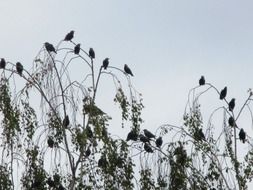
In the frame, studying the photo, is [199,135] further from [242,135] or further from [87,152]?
[87,152]

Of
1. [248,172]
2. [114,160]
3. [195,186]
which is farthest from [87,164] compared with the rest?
[248,172]

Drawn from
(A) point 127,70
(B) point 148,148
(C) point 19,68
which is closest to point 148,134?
(B) point 148,148

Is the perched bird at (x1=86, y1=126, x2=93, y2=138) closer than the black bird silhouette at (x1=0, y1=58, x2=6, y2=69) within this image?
Yes

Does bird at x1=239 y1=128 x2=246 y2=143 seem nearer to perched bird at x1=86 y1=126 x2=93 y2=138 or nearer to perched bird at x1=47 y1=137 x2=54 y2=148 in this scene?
perched bird at x1=86 y1=126 x2=93 y2=138

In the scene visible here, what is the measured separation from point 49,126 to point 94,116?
1.39 ft

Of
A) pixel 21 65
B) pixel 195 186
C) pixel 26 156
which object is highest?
pixel 21 65

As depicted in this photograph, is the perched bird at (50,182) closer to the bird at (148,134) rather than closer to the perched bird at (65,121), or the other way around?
the perched bird at (65,121)

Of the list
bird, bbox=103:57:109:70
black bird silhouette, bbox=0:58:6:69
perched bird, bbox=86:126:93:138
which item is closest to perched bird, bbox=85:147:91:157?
perched bird, bbox=86:126:93:138

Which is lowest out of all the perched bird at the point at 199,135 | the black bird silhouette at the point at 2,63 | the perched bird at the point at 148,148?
the perched bird at the point at 148,148

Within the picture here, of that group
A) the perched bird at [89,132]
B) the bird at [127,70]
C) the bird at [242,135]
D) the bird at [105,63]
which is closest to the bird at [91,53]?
the bird at [105,63]

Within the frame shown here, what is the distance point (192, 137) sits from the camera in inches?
231

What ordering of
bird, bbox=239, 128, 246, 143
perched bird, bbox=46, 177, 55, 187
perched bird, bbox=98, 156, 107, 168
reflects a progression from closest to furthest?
1. perched bird, bbox=98, 156, 107, 168
2. perched bird, bbox=46, 177, 55, 187
3. bird, bbox=239, 128, 246, 143

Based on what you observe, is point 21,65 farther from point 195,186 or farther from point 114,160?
point 195,186

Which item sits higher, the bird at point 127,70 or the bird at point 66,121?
the bird at point 127,70
